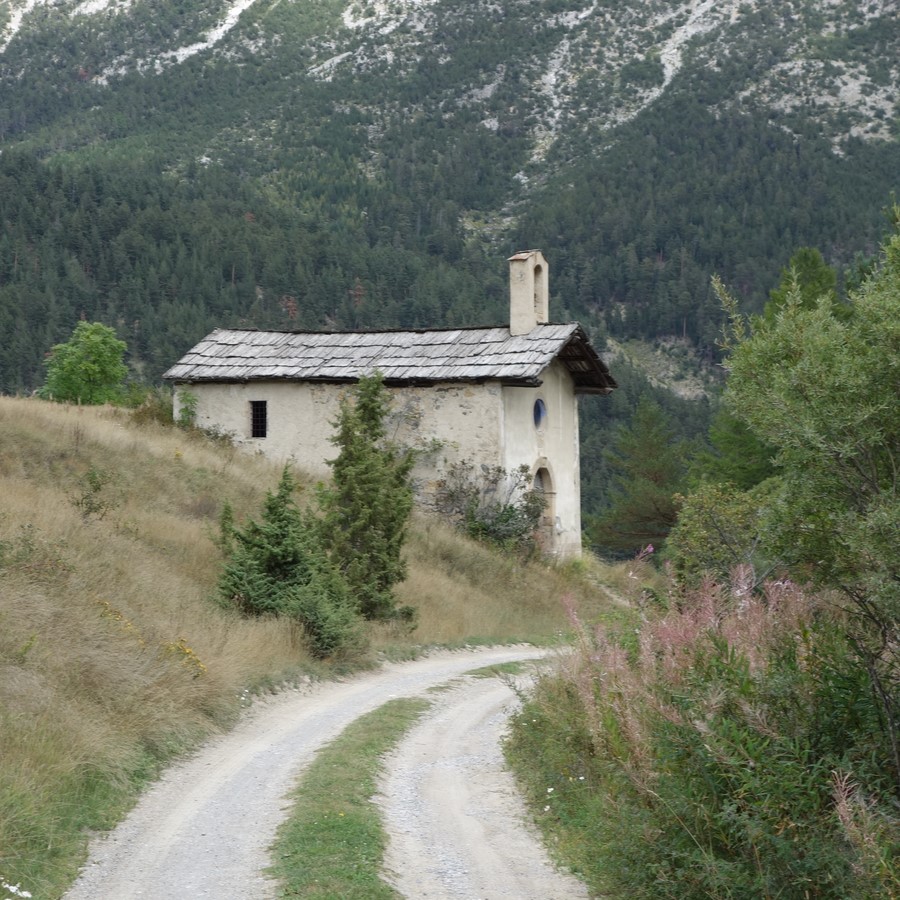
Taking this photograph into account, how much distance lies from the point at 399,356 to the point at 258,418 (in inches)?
163

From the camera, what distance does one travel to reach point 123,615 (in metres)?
13.0

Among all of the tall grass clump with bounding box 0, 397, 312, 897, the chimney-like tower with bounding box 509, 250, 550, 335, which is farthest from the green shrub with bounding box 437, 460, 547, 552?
the tall grass clump with bounding box 0, 397, 312, 897

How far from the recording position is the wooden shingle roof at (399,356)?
28.5 metres

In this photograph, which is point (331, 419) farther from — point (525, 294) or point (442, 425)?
point (525, 294)

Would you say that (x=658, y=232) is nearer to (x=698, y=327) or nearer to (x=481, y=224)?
(x=698, y=327)

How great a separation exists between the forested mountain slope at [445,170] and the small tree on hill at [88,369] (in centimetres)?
3879

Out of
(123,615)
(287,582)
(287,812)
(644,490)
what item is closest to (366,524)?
(287,582)

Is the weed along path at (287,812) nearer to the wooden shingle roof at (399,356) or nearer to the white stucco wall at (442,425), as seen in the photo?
the white stucco wall at (442,425)

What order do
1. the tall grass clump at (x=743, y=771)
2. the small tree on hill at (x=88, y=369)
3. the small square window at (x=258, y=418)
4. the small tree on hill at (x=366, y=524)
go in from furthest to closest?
1. the small tree on hill at (x=88, y=369)
2. the small square window at (x=258, y=418)
3. the small tree on hill at (x=366, y=524)
4. the tall grass clump at (x=743, y=771)

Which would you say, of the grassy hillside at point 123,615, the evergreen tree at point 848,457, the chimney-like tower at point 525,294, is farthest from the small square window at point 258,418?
the evergreen tree at point 848,457

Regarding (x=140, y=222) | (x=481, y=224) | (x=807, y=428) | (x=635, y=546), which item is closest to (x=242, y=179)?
(x=481, y=224)

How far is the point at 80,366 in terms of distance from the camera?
37500 millimetres

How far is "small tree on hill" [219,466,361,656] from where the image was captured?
1570 cm

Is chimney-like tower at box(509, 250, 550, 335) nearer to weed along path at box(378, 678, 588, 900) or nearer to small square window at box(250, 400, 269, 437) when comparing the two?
small square window at box(250, 400, 269, 437)
